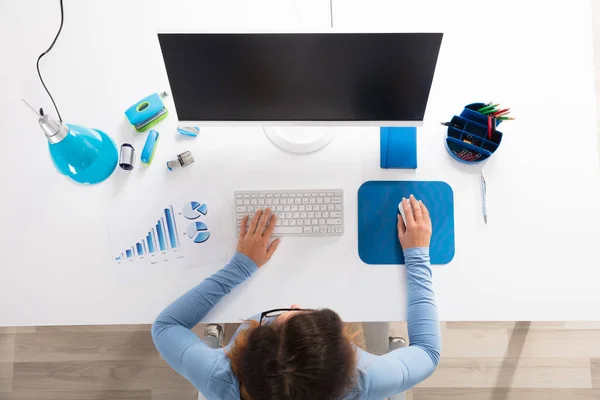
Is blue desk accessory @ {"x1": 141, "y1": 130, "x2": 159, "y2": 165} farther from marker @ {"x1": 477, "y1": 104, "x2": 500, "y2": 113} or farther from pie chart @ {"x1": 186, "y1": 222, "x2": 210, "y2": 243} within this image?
marker @ {"x1": 477, "y1": 104, "x2": 500, "y2": 113}

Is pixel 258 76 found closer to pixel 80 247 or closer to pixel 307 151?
pixel 307 151

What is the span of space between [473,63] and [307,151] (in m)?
0.47

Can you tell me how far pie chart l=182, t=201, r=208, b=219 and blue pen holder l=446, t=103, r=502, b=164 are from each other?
2.02ft

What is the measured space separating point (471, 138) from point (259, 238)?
561 mm

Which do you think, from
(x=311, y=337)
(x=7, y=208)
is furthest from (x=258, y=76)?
(x=7, y=208)

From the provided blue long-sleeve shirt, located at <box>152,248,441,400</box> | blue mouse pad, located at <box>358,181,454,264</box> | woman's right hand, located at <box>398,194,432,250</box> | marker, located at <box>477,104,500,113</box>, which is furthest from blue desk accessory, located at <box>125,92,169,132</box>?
marker, located at <box>477,104,500,113</box>

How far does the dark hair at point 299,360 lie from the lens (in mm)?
694

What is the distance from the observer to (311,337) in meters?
0.72

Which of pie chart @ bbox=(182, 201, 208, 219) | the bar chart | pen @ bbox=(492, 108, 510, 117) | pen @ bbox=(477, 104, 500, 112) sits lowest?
the bar chart

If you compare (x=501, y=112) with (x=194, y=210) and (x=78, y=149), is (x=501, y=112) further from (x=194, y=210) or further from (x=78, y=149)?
(x=78, y=149)

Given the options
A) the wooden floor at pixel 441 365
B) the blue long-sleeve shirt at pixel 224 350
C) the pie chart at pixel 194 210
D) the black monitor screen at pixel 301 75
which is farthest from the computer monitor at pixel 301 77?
the wooden floor at pixel 441 365

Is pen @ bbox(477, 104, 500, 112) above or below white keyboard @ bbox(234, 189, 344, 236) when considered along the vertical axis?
above

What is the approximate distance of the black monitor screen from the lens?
72 centimetres

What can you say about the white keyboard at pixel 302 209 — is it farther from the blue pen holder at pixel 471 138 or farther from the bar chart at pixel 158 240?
the blue pen holder at pixel 471 138
